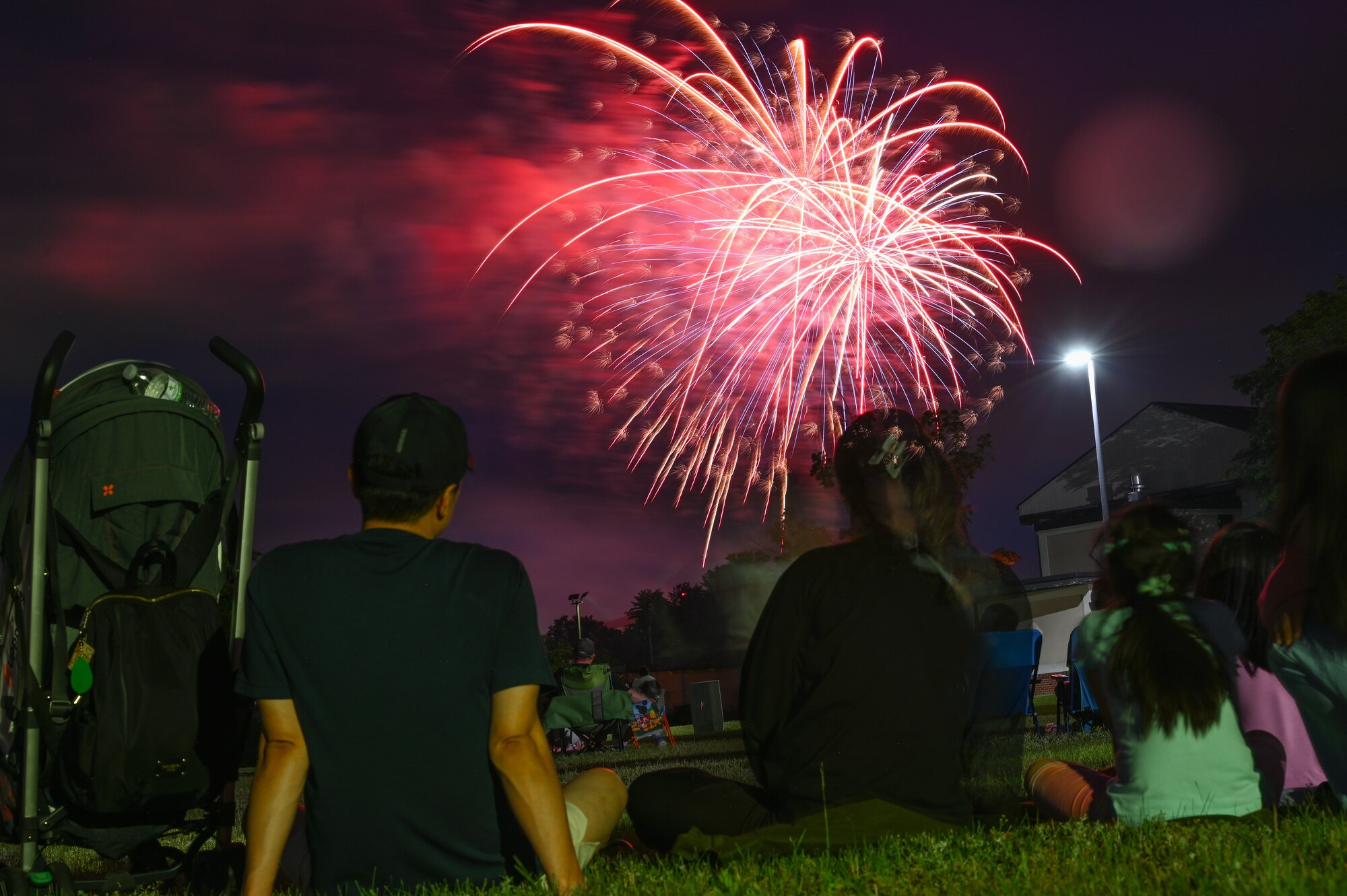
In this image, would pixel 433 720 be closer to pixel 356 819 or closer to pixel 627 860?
pixel 356 819

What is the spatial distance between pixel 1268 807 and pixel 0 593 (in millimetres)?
5244

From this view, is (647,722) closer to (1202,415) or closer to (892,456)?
(892,456)

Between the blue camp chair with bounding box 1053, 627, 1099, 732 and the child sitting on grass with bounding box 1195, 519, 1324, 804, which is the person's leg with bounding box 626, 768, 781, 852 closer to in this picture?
the child sitting on grass with bounding box 1195, 519, 1324, 804

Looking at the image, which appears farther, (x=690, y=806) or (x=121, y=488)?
(x=121, y=488)

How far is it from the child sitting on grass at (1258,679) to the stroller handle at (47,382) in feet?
15.8

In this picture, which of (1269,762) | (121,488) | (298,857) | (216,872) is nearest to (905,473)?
(1269,762)

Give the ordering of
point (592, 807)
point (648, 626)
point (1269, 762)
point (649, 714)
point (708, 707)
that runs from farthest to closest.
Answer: point (648, 626)
point (708, 707)
point (649, 714)
point (1269, 762)
point (592, 807)

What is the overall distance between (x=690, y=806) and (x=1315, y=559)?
235cm

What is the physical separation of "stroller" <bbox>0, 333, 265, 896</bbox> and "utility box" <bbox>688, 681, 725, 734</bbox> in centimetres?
2040

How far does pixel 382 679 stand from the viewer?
318 cm

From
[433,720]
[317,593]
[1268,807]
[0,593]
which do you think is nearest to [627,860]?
[433,720]

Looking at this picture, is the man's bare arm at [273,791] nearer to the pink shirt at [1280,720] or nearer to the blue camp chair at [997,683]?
the blue camp chair at [997,683]

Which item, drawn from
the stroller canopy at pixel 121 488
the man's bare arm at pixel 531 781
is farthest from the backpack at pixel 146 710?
the man's bare arm at pixel 531 781

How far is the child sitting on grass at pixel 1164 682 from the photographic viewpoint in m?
4.20
